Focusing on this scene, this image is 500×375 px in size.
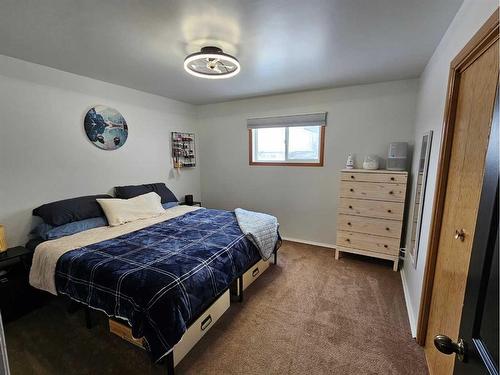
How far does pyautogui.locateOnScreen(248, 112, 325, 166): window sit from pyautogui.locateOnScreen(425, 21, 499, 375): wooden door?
2.08 meters

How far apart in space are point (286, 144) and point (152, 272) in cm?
282

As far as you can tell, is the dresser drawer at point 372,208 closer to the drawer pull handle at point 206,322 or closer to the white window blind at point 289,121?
the white window blind at point 289,121

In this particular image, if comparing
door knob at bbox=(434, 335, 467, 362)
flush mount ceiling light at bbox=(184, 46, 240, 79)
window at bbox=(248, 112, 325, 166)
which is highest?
flush mount ceiling light at bbox=(184, 46, 240, 79)

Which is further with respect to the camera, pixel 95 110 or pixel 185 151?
pixel 185 151

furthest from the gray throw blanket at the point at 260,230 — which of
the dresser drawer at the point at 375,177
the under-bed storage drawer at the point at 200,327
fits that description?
the dresser drawer at the point at 375,177

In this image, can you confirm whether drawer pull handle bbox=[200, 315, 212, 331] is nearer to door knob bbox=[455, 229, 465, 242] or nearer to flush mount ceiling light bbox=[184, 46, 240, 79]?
door knob bbox=[455, 229, 465, 242]

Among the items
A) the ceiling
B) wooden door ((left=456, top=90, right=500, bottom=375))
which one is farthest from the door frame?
wooden door ((left=456, top=90, right=500, bottom=375))

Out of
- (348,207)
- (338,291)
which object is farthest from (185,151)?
(338,291)

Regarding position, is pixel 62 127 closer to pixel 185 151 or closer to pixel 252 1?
pixel 185 151

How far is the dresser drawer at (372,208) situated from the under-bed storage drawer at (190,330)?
1.97 metres

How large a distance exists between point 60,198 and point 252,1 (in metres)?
2.81

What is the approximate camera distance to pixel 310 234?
12.1 ft

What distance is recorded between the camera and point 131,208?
2.87 metres

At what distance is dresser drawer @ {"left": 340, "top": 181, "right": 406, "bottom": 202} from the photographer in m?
2.72
